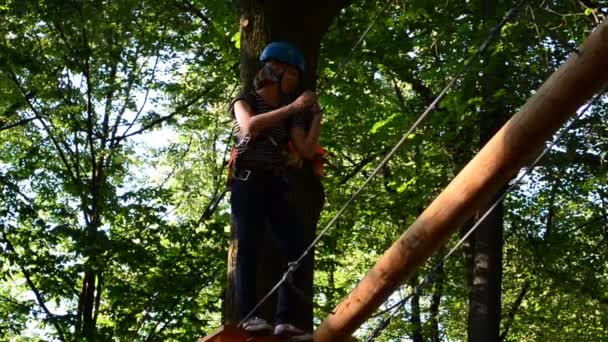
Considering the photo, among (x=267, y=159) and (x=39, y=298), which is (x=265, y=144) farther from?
(x=39, y=298)

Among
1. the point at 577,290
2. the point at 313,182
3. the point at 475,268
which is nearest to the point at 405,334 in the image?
the point at 577,290

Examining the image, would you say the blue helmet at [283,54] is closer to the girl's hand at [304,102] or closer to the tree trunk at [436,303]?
the girl's hand at [304,102]

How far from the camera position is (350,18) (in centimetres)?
946

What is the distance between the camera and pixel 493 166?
2.92 metres

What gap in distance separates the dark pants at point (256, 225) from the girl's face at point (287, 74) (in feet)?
1.46

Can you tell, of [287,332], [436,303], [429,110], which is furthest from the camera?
[436,303]

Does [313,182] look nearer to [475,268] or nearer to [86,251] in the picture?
[86,251]

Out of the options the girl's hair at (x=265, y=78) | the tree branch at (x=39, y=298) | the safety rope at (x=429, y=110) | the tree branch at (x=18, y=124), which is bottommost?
the safety rope at (x=429, y=110)

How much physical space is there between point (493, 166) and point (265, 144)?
5.22 feet

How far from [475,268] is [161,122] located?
559 cm

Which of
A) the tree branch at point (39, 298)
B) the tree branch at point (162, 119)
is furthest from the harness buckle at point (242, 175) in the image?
the tree branch at point (162, 119)

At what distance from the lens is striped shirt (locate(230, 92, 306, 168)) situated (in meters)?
4.26

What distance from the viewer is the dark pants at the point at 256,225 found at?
4.23 meters

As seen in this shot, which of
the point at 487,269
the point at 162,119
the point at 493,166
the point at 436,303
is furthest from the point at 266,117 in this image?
the point at 436,303
